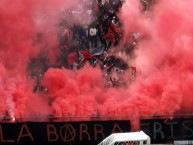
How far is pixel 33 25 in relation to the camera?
22.5m

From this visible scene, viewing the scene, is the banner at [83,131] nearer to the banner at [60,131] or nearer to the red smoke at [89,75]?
the banner at [60,131]

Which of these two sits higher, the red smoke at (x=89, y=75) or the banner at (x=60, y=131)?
the red smoke at (x=89, y=75)

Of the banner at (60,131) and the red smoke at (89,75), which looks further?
the red smoke at (89,75)

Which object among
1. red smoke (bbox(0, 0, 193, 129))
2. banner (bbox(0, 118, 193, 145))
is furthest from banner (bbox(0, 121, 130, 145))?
red smoke (bbox(0, 0, 193, 129))

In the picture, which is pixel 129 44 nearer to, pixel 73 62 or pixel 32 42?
pixel 73 62

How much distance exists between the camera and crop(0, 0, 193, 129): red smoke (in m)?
20.7

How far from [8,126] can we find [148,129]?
5628 millimetres

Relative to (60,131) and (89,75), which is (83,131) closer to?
(60,131)

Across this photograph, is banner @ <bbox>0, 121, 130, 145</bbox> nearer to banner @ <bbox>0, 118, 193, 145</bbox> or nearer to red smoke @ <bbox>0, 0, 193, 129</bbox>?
banner @ <bbox>0, 118, 193, 145</bbox>

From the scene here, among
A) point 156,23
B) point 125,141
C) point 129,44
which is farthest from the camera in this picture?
point 129,44

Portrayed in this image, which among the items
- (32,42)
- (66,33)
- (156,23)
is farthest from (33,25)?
(156,23)

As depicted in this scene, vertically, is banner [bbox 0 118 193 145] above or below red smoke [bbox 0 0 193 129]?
below

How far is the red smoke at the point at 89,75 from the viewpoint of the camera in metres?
20.7

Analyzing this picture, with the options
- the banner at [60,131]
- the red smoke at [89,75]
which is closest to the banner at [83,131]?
the banner at [60,131]
